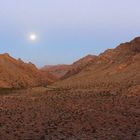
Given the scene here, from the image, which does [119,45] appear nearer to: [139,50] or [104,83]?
[139,50]

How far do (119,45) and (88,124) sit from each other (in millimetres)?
61610

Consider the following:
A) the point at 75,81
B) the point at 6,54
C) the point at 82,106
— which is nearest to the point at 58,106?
the point at 82,106

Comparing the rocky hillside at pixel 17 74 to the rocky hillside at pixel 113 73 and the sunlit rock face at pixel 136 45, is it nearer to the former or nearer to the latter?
the rocky hillside at pixel 113 73

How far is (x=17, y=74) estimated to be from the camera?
3388 inches

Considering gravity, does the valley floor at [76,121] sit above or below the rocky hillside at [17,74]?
below

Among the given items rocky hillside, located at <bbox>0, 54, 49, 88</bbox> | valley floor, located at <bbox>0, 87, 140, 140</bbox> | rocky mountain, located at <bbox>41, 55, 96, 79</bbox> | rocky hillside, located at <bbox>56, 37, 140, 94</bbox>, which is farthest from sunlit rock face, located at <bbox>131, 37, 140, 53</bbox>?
valley floor, located at <bbox>0, 87, 140, 140</bbox>

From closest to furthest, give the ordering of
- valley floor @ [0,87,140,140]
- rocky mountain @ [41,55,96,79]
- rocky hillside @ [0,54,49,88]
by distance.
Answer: valley floor @ [0,87,140,140]
rocky hillside @ [0,54,49,88]
rocky mountain @ [41,55,96,79]

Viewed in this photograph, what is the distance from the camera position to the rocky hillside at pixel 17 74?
80688 millimetres

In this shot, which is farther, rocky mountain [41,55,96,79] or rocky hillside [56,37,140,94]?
rocky mountain [41,55,96,79]

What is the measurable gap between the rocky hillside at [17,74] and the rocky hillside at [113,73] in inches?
480

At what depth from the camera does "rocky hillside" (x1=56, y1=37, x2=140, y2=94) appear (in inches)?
2053

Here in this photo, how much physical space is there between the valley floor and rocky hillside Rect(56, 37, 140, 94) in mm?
10824

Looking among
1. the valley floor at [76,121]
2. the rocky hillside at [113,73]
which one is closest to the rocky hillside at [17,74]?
the rocky hillside at [113,73]

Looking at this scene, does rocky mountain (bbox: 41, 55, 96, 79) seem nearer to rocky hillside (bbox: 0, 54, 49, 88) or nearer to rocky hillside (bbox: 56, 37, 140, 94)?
rocky hillside (bbox: 0, 54, 49, 88)
